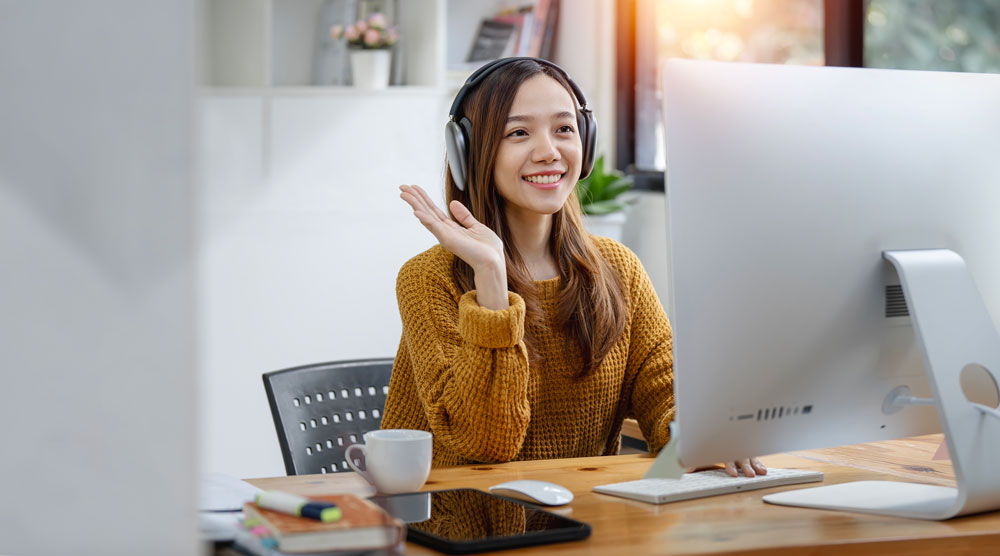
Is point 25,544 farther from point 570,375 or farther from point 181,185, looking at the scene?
point 570,375

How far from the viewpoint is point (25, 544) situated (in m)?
0.62

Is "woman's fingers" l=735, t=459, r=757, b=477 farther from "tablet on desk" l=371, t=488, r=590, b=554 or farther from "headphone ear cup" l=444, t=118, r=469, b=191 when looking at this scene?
"headphone ear cup" l=444, t=118, r=469, b=191

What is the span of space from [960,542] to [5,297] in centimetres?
84

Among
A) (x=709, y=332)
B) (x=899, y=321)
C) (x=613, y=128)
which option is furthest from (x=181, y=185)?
(x=613, y=128)

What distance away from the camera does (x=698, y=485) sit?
112cm

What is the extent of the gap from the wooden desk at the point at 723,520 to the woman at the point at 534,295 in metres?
0.15

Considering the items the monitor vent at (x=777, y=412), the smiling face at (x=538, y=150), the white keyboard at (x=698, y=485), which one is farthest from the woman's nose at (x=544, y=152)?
the monitor vent at (x=777, y=412)

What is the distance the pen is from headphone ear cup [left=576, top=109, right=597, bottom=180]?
3.03 feet

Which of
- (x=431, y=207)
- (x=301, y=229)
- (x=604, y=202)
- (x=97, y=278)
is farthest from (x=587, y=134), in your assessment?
(x=301, y=229)

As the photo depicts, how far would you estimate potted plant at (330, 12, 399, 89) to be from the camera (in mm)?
3055

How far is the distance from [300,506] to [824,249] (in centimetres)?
55

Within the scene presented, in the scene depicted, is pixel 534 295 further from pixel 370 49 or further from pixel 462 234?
pixel 370 49

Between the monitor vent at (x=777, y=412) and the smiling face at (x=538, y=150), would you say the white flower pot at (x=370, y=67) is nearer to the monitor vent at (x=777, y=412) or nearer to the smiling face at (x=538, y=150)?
the smiling face at (x=538, y=150)

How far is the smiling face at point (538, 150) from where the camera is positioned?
1548 millimetres
